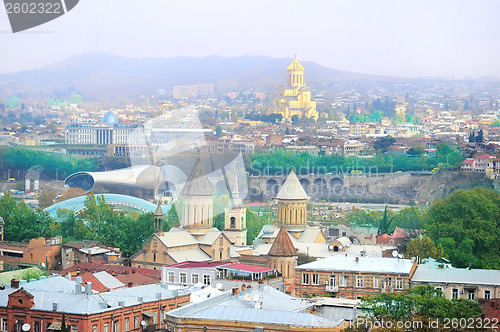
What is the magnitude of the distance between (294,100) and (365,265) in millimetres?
108415

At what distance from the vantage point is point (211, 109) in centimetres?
14075

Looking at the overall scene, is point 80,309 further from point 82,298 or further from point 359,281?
point 359,281

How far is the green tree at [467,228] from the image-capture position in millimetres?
34219

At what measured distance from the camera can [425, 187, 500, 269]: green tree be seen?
34219 millimetres

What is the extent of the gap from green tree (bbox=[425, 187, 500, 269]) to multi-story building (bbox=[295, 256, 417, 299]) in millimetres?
5341

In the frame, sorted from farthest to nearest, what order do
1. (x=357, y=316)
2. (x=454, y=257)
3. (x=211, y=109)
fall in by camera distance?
(x=211, y=109), (x=454, y=257), (x=357, y=316)

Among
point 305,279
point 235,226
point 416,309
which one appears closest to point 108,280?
point 305,279

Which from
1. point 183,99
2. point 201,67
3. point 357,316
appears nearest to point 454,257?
point 357,316

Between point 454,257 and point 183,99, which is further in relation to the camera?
point 183,99

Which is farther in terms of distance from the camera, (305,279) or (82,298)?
(305,279)

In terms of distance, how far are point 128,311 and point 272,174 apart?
6164cm

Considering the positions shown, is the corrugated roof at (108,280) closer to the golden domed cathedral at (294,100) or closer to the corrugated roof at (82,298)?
the corrugated roof at (82,298)

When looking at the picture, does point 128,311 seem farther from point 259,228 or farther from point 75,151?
point 75,151

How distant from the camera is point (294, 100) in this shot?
135500 millimetres
